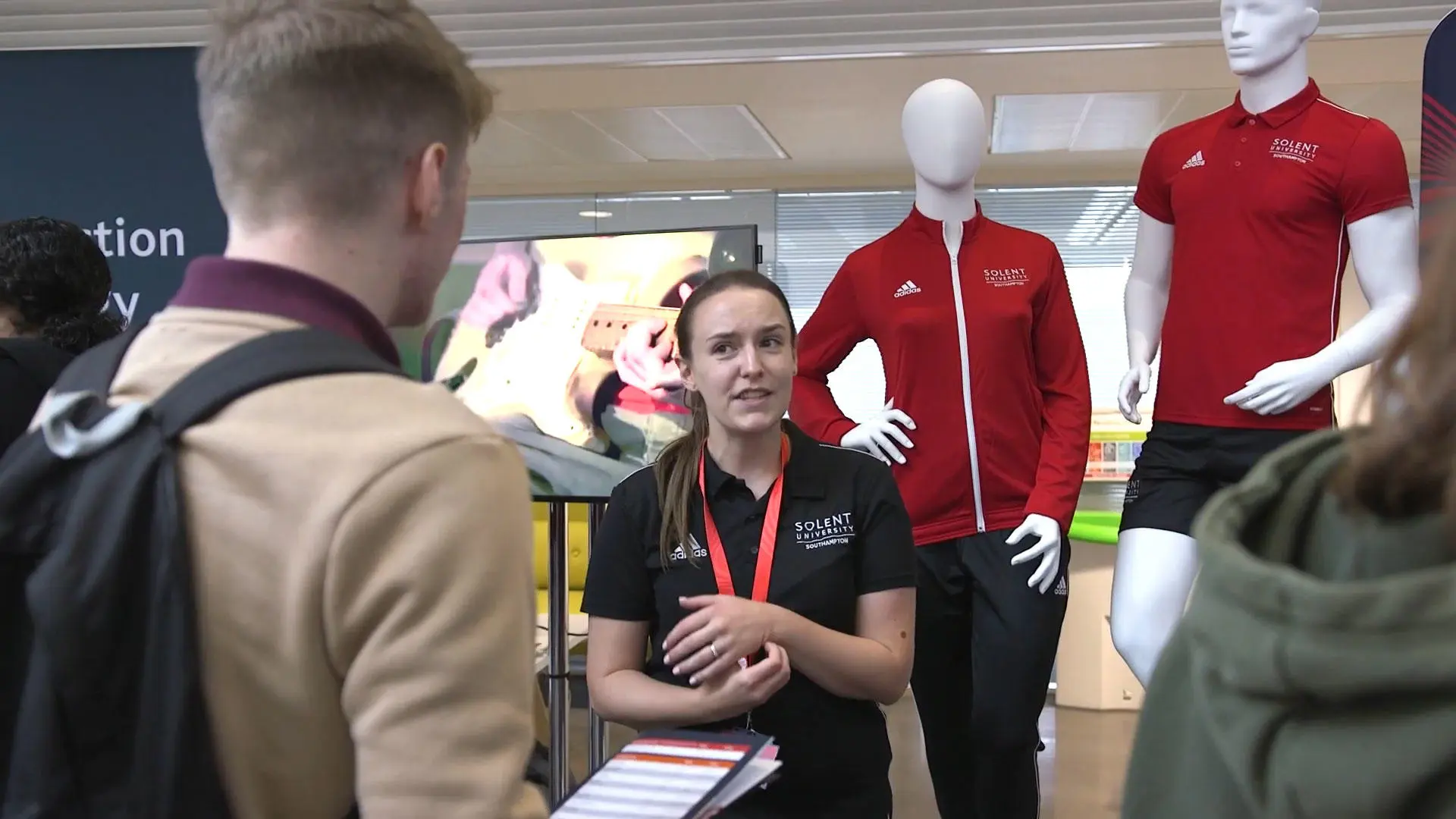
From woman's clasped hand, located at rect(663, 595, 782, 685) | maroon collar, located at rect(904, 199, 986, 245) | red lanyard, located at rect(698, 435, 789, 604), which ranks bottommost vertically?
woman's clasped hand, located at rect(663, 595, 782, 685)

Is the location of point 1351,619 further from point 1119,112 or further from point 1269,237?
point 1119,112

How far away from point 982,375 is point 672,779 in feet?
4.34

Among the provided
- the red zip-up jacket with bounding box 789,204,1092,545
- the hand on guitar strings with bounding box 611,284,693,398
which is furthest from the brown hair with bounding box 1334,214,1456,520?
the hand on guitar strings with bounding box 611,284,693,398

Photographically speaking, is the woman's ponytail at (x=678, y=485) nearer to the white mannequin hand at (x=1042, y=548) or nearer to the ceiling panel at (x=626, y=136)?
the white mannequin hand at (x=1042, y=548)

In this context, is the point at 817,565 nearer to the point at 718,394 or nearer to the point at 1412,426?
the point at 718,394

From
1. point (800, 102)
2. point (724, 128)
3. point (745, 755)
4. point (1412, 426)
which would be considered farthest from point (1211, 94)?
point (1412, 426)

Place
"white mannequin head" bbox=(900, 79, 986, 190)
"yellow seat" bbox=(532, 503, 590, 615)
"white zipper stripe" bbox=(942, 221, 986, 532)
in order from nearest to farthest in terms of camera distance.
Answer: "white zipper stripe" bbox=(942, 221, 986, 532)
"white mannequin head" bbox=(900, 79, 986, 190)
"yellow seat" bbox=(532, 503, 590, 615)

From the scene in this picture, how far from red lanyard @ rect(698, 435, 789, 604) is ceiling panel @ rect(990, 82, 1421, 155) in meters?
3.95

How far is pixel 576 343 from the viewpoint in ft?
10.5

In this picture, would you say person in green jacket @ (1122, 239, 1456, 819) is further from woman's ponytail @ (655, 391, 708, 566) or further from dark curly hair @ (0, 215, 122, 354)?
dark curly hair @ (0, 215, 122, 354)

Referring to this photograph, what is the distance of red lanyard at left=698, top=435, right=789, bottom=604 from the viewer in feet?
6.08

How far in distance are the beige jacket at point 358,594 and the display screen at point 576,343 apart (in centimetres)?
224

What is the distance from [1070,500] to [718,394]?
0.89 metres

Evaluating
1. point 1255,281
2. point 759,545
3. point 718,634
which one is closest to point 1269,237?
point 1255,281
